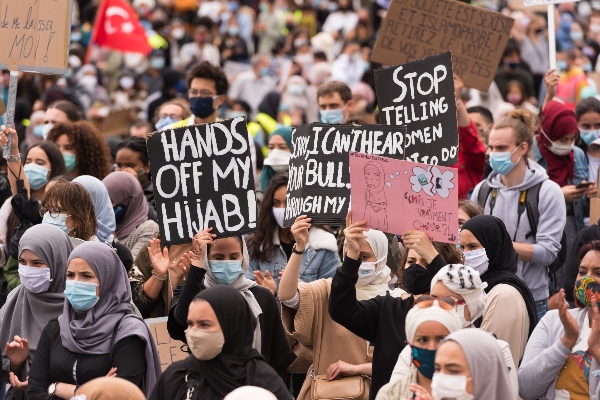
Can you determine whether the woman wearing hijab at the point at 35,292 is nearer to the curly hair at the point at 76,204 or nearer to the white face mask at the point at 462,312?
the curly hair at the point at 76,204

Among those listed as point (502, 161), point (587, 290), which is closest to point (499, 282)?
point (587, 290)

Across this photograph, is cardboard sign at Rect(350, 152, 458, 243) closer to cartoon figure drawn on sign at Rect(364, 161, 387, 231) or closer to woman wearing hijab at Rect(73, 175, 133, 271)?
cartoon figure drawn on sign at Rect(364, 161, 387, 231)

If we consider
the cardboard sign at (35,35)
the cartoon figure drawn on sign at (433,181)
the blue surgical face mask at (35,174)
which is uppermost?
the cardboard sign at (35,35)

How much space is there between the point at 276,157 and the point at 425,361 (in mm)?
4900

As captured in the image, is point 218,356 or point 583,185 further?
point 583,185

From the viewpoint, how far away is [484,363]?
5.56 meters

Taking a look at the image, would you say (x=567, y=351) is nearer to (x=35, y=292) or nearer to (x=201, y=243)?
(x=201, y=243)

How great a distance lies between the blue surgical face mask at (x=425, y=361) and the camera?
585cm

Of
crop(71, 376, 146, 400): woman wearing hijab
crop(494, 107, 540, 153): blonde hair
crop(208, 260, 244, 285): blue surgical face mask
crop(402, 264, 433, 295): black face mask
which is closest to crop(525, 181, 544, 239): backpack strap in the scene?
crop(494, 107, 540, 153): blonde hair

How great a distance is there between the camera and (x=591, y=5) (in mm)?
25750

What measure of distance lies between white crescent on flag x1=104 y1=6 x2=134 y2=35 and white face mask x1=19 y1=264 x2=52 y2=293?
9.93 meters

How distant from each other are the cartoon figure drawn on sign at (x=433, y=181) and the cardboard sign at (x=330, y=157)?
662 mm

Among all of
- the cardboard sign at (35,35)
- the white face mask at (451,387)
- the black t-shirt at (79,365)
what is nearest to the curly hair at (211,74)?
the cardboard sign at (35,35)

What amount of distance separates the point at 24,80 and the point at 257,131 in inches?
175
